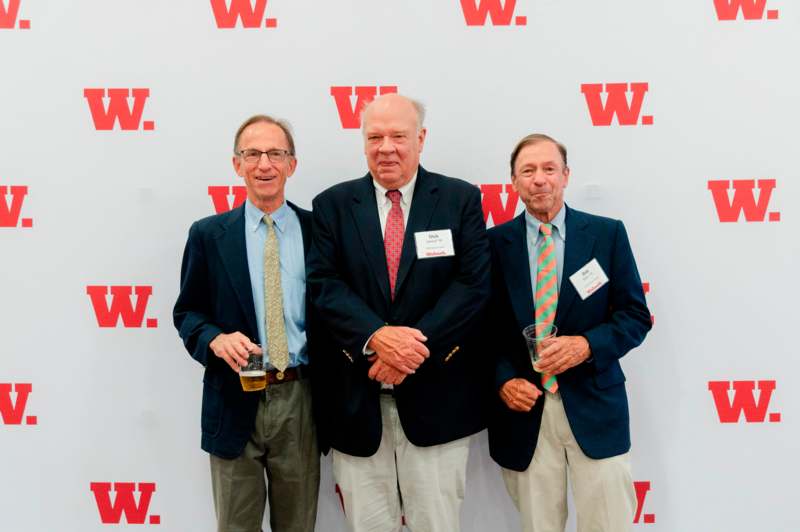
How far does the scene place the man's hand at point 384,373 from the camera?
198 cm

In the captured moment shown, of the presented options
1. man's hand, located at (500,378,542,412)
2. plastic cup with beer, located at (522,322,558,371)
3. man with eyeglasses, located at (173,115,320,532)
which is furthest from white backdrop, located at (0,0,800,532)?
plastic cup with beer, located at (522,322,558,371)

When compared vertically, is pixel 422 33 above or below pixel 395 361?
above

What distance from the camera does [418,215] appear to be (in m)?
2.10

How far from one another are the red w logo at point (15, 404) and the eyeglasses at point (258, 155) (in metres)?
1.59

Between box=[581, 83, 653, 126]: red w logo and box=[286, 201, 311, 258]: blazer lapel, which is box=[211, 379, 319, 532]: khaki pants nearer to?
box=[286, 201, 311, 258]: blazer lapel

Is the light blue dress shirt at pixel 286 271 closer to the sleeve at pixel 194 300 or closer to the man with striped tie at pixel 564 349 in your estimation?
the sleeve at pixel 194 300

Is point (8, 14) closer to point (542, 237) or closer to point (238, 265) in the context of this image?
point (238, 265)

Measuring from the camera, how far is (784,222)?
8.80 ft

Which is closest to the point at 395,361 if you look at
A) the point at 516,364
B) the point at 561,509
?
the point at 516,364

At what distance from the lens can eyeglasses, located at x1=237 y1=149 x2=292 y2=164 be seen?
2.19 meters

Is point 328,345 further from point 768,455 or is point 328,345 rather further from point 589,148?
point 768,455

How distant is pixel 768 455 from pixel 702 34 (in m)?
1.86

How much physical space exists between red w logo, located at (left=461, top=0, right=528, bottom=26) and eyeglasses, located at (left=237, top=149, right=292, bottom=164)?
41.9 inches

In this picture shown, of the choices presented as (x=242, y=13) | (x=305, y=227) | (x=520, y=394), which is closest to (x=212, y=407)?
(x=305, y=227)
